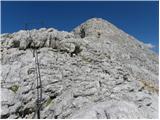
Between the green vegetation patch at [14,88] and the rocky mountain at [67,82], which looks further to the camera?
the green vegetation patch at [14,88]

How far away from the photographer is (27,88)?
819 inches

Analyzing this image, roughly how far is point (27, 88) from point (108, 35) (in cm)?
2301

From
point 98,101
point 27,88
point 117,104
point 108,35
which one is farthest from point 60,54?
point 108,35

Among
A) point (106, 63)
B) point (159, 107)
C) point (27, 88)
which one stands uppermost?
point (106, 63)

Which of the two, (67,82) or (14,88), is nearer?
(14,88)

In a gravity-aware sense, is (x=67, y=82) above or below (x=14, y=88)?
above

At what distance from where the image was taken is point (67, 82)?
21.6m

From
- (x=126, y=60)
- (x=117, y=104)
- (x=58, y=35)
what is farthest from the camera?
(x=126, y=60)

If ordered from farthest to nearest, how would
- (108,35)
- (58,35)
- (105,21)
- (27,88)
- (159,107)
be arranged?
(105,21) < (108,35) < (58,35) < (27,88) < (159,107)

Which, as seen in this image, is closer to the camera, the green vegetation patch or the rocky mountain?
the rocky mountain

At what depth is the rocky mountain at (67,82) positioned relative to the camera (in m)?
18.5

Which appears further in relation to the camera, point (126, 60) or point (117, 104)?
point (126, 60)

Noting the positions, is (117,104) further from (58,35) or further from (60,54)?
(58,35)

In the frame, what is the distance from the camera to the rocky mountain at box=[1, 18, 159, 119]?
1852 cm
